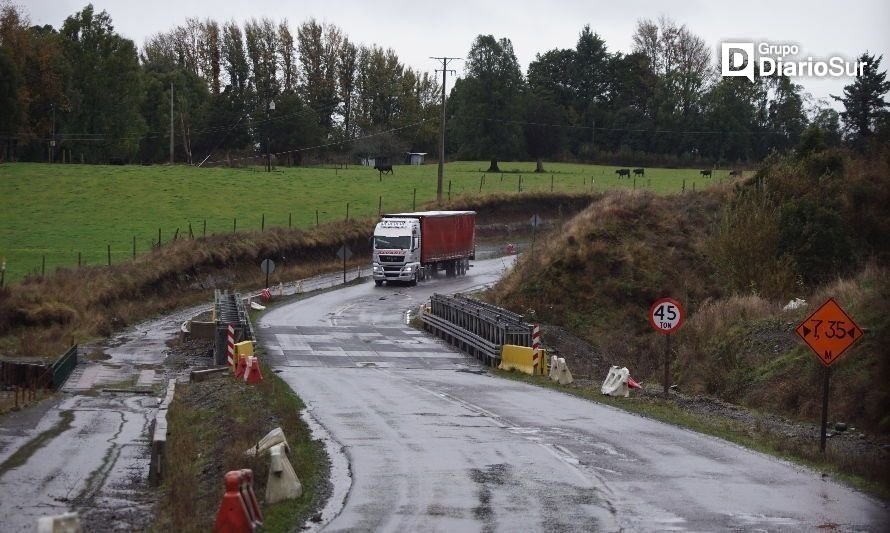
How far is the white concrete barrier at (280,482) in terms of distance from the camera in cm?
1423

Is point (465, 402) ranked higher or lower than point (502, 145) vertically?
lower

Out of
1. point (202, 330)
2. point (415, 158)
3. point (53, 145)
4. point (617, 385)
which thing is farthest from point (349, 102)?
point (617, 385)

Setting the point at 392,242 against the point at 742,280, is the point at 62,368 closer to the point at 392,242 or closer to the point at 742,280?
the point at 742,280

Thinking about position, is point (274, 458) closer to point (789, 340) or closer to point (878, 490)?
point (878, 490)

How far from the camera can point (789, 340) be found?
97.7ft


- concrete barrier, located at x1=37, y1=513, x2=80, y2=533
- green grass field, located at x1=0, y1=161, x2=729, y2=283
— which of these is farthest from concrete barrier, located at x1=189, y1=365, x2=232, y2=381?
green grass field, located at x1=0, y1=161, x2=729, y2=283

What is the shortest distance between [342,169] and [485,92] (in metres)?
18.0

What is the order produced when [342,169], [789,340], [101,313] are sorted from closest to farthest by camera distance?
[789,340] → [101,313] → [342,169]

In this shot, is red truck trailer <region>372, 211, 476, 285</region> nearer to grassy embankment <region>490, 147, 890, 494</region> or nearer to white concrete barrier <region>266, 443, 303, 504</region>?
grassy embankment <region>490, 147, 890, 494</region>

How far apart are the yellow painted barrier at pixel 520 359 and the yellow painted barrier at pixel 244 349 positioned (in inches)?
308

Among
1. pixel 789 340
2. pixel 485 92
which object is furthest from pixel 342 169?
pixel 789 340

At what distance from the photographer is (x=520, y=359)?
3412 centimetres

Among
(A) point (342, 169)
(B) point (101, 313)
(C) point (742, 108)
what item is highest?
(C) point (742, 108)

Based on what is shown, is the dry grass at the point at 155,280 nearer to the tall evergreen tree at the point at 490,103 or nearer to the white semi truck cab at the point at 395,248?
the white semi truck cab at the point at 395,248
